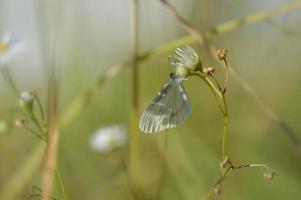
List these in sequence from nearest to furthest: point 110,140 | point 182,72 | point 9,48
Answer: point 182,72, point 9,48, point 110,140

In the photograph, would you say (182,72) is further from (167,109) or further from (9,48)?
(9,48)

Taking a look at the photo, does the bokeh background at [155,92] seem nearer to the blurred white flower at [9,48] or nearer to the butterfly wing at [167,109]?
the blurred white flower at [9,48]

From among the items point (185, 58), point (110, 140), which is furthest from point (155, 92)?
point (185, 58)

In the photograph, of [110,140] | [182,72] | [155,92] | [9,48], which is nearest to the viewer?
[182,72]

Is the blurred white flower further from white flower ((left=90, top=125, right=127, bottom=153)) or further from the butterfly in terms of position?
the butterfly

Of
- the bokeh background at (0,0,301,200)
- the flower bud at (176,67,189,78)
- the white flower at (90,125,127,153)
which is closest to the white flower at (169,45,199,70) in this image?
the flower bud at (176,67,189,78)
